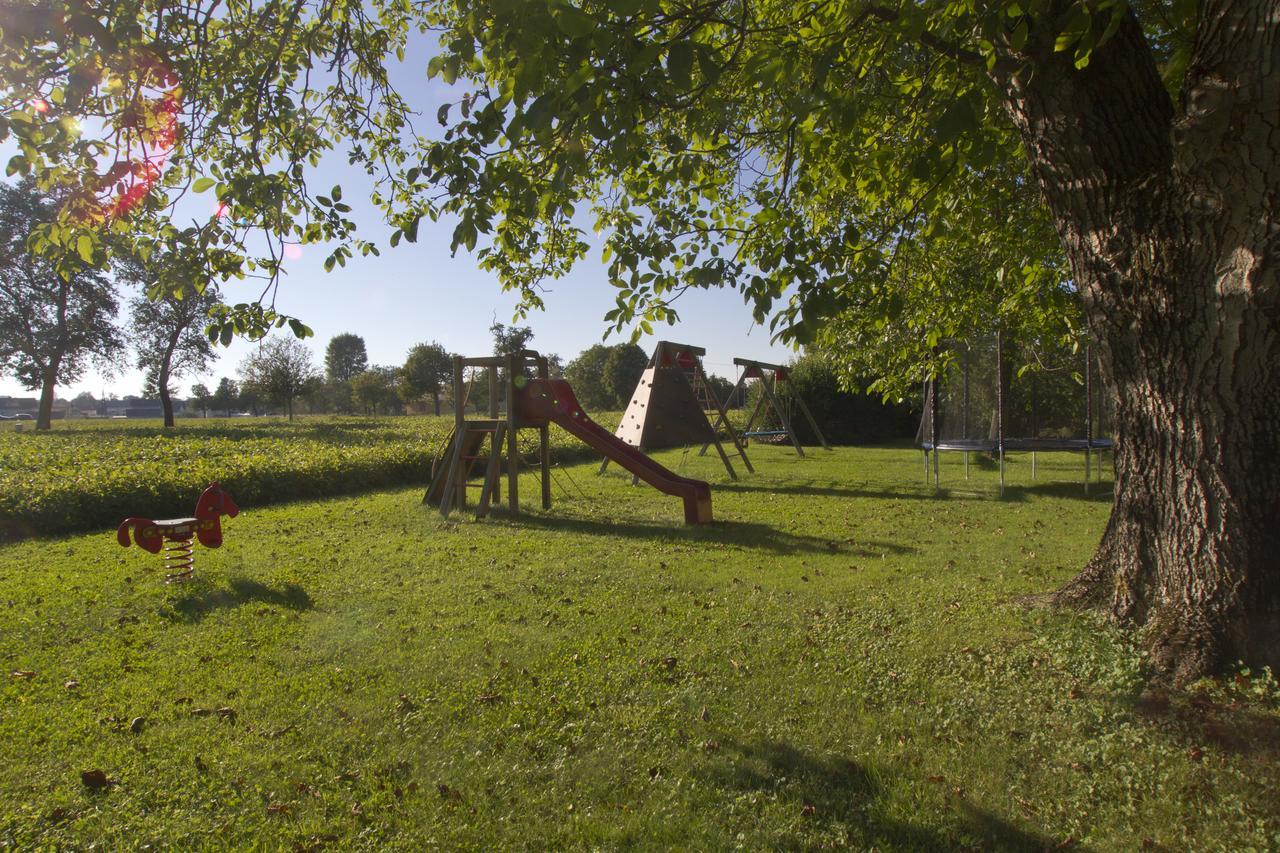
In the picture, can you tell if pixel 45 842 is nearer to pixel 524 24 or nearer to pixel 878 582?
pixel 524 24

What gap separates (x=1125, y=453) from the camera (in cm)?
429

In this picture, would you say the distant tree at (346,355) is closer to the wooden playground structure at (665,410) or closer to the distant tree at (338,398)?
the distant tree at (338,398)

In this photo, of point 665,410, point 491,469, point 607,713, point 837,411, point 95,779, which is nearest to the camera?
point 95,779

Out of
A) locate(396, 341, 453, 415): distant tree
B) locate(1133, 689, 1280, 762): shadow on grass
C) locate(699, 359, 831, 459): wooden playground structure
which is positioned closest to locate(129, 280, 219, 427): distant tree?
locate(396, 341, 453, 415): distant tree

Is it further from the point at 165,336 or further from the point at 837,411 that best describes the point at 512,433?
the point at 165,336

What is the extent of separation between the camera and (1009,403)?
1602cm

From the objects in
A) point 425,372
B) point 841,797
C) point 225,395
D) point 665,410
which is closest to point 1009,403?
point 665,410

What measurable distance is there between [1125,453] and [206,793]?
4857 mm

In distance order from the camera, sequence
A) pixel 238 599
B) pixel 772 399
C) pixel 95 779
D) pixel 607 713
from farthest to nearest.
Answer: pixel 772 399
pixel 238 599
pixel 607 713
pixel 95 779

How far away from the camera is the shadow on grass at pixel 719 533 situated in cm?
786

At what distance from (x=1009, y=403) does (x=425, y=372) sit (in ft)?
156

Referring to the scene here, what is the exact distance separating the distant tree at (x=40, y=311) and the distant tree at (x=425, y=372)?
21.7 meters

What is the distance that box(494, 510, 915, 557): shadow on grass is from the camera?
786 cm

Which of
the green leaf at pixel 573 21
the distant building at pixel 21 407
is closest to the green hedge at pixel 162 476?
the green leaf at pixel 573 21
